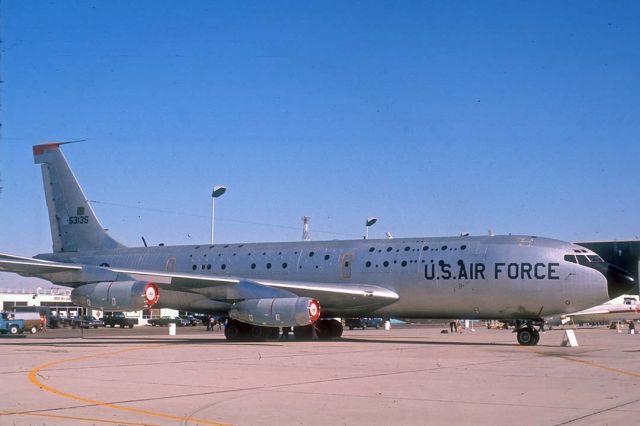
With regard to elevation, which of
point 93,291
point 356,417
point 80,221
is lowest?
point 356,417

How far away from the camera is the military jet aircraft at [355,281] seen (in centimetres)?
3042

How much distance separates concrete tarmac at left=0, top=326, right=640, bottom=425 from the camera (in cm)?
1066

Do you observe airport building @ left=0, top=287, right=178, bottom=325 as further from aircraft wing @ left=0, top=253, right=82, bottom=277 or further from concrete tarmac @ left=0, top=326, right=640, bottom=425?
concrete tarmac @ left=0, top=326, right=640, bottom=425

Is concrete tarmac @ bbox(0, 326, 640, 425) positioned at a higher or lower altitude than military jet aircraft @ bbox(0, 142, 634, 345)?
lower

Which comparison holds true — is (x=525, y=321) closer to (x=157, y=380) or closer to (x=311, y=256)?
(x=311, y=256)

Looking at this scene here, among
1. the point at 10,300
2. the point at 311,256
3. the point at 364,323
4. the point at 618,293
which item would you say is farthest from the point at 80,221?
the point at 10,300

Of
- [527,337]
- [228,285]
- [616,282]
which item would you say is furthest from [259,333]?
[616,282]

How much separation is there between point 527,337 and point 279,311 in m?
9.64

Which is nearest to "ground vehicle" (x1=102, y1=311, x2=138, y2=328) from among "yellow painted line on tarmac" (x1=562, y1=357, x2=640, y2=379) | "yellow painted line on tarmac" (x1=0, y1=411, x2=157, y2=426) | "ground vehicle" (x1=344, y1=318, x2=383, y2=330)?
"ground vehicle" (x1=344, y1=318, x2=383, y2=330)

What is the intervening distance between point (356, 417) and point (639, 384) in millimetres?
6983

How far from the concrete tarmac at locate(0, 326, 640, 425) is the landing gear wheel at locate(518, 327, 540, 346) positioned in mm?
8347

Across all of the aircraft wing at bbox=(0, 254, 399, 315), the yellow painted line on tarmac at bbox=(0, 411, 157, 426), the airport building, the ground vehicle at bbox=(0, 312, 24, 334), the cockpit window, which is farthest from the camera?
the airport building

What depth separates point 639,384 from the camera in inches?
592

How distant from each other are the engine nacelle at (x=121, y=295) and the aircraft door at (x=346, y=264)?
8047 millimetres
